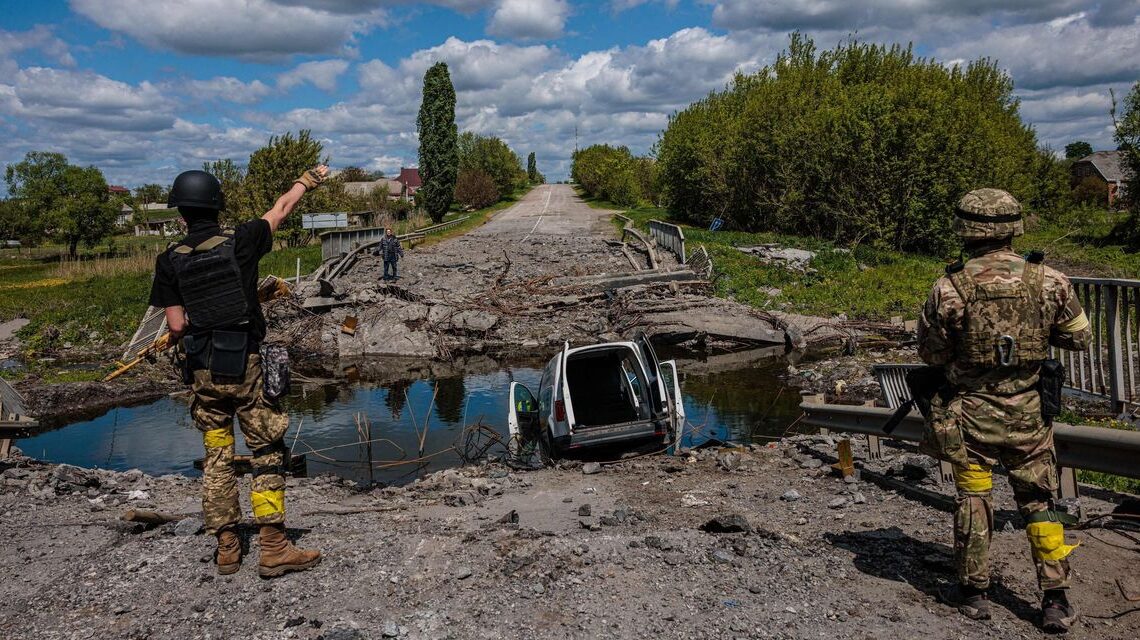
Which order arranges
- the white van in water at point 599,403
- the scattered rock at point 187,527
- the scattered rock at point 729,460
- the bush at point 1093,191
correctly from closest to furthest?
the scattered rock at point 187,527 → the scattered rock at point 729,460 → the white van in water at point 599,403 → the bush at point 1093,191

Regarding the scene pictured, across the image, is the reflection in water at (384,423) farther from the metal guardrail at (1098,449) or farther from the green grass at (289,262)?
the green grass at (289,262)

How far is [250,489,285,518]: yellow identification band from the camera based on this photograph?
4504 millimetres

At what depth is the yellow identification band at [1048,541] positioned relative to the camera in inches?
142

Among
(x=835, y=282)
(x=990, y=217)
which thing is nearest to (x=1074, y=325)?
(x=990, y=217)

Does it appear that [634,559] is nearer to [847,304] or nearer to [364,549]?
[364,549]

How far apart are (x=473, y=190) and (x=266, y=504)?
63.7m

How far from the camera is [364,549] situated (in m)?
4.90

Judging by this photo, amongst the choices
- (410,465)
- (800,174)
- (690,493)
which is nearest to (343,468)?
(410,465)

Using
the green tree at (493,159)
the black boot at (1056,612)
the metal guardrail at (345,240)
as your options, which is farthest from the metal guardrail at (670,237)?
the green tree at (493,159)

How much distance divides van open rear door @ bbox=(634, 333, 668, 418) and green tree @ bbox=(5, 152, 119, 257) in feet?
184

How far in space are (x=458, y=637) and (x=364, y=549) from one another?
1.36m

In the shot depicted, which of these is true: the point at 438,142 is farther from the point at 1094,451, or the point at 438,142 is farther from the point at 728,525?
the point at 1094,451

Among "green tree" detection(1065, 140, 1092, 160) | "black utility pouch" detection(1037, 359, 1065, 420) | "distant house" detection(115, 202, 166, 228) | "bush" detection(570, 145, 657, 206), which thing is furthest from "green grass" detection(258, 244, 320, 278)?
"green tree" detection(1065, 140, 1092, 160)

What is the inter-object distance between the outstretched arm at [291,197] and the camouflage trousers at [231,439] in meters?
0.85
